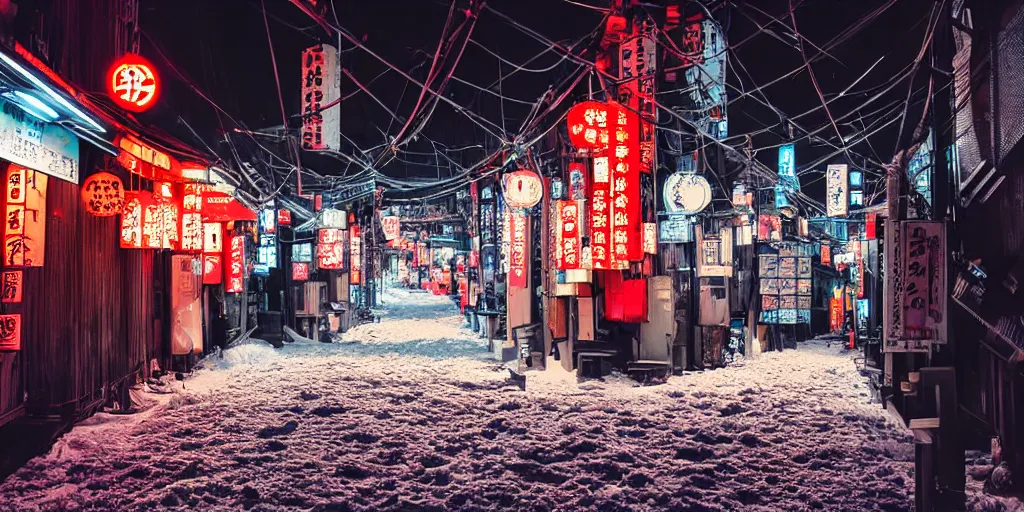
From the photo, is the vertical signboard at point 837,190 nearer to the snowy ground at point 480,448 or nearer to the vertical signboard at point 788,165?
the vertical signboard at point 788,165

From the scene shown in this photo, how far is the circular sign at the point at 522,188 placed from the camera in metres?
17.9

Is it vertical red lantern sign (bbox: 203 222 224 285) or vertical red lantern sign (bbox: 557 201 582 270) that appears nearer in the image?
vertical red lantern sign (bbox: 557 201 582 270)

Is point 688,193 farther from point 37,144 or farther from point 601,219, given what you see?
point 37,144

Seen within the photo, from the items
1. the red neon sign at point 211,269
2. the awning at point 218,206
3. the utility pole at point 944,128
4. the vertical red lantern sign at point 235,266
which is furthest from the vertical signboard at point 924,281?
the vertical red lantern sign at point 235,266

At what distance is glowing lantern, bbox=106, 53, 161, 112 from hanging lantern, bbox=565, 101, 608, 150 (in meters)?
8.51

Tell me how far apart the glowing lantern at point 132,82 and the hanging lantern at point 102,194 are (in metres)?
1.37

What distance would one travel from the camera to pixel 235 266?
70.2 feet

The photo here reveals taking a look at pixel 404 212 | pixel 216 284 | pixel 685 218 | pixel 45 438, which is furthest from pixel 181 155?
pixel 404 212

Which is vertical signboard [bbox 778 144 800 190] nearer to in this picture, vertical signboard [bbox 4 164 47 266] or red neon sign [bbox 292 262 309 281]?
red neon sign [bbox 292 262 309 281]

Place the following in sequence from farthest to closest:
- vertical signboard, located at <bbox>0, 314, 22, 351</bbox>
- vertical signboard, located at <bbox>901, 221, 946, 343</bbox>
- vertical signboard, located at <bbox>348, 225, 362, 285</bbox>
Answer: vertical signboard, located at <bbox>348, 225, 362, 285</bbox> → vertical signboard, located at <bbox>0, 314, 22, 351</bbox> → vertical signboard, located at <bbox>901, 221, 946, 343</bbox>

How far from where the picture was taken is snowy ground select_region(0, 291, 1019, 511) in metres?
8.11

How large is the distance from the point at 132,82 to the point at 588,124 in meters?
9.24

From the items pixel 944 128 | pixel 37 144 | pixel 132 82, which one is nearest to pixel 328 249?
pixel 132 82

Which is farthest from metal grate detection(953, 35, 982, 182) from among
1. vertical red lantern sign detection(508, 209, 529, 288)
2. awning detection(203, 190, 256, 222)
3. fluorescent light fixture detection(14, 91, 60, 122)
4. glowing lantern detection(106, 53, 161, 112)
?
awning detection(203, 190, 256, 222)
